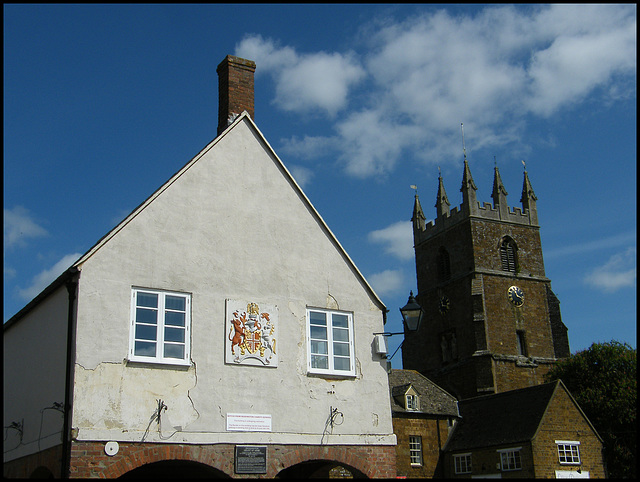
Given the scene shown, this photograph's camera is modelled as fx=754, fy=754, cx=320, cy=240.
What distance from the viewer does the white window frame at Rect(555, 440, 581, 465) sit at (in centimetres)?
3941

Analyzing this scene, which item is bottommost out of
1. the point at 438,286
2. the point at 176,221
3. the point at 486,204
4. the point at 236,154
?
the point at 176,221

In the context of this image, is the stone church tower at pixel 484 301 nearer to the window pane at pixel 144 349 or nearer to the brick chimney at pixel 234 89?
the brick chimney at pixel 234 89

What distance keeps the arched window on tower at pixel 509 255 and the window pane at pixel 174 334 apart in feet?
163

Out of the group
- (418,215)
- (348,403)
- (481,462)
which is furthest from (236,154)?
(418,215)

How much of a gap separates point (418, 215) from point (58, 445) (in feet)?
189

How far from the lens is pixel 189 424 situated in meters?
14.9

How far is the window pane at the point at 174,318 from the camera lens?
607 inches

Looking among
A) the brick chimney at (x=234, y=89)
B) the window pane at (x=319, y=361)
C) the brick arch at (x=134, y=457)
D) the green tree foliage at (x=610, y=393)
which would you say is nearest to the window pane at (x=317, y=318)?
the window pane at (x=319, y=361)

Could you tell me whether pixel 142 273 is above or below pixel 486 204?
below

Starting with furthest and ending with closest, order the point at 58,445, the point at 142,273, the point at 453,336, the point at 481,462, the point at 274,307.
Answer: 1. the point at 453,336
2. the point at 481,462
3. the point at 274,307
4. the point at 142,273
5. the point at 58,445

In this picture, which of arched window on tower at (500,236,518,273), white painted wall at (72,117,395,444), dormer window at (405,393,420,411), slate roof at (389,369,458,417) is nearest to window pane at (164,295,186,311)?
white painted wall at (72,117,395,444)

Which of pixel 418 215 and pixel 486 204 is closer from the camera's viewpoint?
pixel 486 204

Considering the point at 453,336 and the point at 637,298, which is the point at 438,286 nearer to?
the point at 453,336

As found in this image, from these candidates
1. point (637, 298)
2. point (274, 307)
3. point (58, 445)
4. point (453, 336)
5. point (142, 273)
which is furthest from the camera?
point (453, 336)
